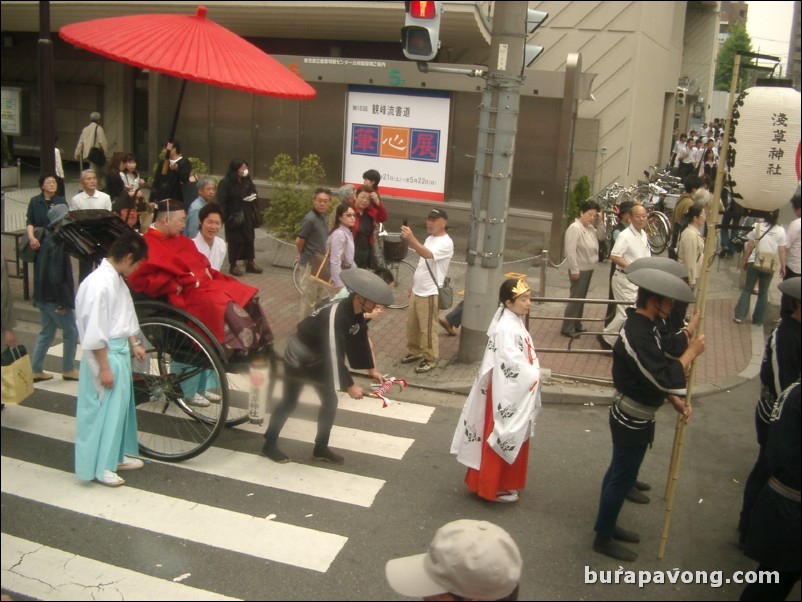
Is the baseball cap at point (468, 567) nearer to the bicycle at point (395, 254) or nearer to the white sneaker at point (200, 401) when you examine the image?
the white sneaker at point (200, 401)

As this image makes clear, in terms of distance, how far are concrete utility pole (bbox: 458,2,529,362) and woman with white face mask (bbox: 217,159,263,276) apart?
4381mm

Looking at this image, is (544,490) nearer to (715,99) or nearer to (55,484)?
(55,484)

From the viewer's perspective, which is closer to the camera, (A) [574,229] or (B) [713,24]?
(A) [574,229]

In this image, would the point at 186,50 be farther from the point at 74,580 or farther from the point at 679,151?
the point at 679,151

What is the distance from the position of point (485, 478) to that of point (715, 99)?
97.3 ft

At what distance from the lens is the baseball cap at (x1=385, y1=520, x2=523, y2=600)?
8.48 feet

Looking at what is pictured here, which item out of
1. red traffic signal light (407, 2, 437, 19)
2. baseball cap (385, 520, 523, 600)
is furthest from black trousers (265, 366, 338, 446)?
red traffic signal light (407, 2, 437, 19)

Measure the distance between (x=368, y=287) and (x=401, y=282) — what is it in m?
6.59

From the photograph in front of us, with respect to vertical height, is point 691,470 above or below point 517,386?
below

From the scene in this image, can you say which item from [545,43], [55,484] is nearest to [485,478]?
[55,484]

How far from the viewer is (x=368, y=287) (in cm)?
550

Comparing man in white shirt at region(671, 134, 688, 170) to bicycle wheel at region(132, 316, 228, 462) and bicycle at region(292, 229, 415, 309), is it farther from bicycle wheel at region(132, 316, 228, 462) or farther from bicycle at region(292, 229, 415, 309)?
bicycle wheel at region(132, 316, 228, 462)

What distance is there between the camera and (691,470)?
6.55m

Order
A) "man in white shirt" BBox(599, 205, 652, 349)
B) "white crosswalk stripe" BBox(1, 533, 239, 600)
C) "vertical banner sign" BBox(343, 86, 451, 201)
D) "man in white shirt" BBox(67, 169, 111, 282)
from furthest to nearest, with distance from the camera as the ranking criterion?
"vertical banner sign" BBox(343, 86, 451, 201) → "man in white shirt" BBox(67, 169, 111, 282) → "man in white shirt" BBox(599, 205, 652, 349) → "white crosswalk stripe" BBox(1, 533, 239, 600)
